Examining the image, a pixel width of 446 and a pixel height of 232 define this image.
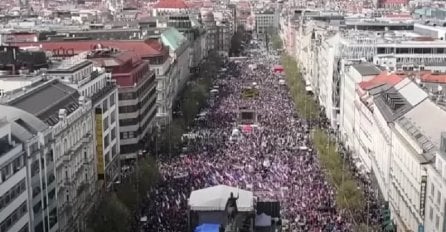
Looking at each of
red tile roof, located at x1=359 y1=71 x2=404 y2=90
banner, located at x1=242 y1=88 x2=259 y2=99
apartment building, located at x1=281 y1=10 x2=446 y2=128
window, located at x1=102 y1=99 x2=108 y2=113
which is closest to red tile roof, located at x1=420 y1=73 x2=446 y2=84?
red tile roof, located at x1=359 y1=71 x2=404 y2=90

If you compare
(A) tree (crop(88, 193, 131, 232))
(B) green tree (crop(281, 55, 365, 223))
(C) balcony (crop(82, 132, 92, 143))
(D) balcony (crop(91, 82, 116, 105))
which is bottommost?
(B) green tree (crop(281, 55, 365, 223))

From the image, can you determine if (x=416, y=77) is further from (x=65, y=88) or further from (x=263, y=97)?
(x=263, y=97)

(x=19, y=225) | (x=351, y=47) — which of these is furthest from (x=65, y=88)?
(x=351, y=47)

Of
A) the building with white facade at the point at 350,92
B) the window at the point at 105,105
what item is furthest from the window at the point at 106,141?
the building with white facade at the point at 350,92

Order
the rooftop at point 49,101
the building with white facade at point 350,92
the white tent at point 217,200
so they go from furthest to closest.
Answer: the building with white facade at point 350,92 < the rooftop at point 49,101 < the white tent at point 217,200

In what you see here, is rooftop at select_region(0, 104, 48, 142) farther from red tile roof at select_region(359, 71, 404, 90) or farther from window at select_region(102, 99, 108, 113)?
red tile roof at select_region(359, 71, 404, 90)

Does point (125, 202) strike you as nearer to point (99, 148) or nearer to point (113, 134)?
point (99, 148)

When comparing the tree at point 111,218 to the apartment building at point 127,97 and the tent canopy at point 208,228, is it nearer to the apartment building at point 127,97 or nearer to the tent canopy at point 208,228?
the tent canopy at point 208,228
